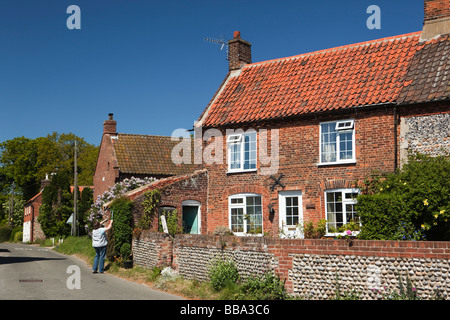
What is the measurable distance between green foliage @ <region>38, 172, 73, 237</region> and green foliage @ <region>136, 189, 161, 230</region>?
31.0 meters

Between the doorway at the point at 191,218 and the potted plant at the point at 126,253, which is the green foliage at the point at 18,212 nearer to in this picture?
the doorway at the point at 191,218

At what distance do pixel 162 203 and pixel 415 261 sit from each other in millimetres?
13303

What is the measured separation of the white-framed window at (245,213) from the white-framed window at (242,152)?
1304mm

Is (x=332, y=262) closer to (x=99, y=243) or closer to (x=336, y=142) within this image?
(x=336, y=142)

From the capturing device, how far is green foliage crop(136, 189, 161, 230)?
21430mm

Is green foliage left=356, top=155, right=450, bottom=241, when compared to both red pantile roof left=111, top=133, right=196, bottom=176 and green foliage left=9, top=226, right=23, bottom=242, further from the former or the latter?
green foliage left=9, top=226, right=23, bottom=242

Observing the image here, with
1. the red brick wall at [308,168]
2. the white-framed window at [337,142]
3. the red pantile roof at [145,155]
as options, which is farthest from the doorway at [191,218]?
the red pantile roof at [145,155]

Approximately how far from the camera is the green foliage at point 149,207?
21430 millimetres

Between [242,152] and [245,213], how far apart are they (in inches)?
109

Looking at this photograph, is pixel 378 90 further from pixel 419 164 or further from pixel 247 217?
pixel 247 217

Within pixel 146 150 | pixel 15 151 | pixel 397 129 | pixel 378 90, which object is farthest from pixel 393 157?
pixel 15 151

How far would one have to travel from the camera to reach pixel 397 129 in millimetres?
18906

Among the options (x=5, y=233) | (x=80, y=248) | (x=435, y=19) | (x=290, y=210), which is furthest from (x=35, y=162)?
(x=435, y=19)

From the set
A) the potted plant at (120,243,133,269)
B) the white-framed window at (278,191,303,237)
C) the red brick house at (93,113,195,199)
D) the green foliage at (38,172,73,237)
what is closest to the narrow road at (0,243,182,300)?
the potted plant at (120,243,133,269)
